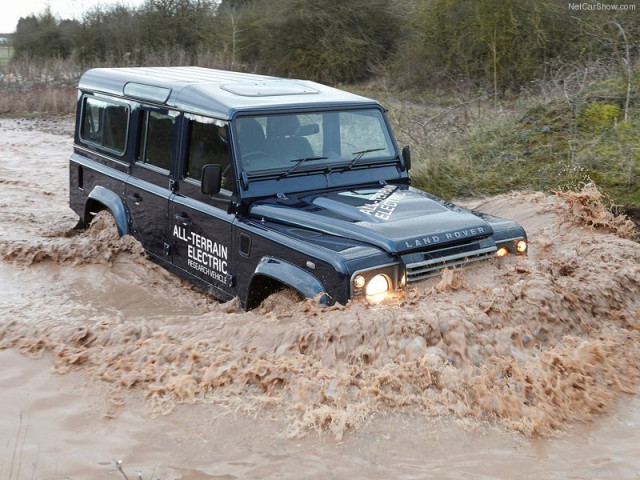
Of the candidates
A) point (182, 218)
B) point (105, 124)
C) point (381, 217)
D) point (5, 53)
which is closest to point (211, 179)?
point (182, 218)

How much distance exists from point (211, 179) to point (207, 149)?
1.67 ft

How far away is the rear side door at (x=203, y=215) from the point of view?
5574 millimetres

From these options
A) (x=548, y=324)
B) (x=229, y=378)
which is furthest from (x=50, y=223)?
(x=548, y=324)

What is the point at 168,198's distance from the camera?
20.3 feet

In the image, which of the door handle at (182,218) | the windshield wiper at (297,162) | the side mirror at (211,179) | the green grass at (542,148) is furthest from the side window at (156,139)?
the green grass at (542,148)

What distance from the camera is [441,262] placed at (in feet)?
16.2

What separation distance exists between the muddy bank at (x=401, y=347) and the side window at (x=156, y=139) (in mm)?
1175

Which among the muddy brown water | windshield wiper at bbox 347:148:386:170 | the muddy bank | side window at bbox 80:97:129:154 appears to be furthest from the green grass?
side window at bbox 80:97:129:154

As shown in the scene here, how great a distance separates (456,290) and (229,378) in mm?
1513

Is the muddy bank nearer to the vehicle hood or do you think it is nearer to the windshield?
the vehicle hood

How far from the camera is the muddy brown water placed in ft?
12.7

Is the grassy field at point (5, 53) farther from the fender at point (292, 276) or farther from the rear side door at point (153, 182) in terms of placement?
the fender at point (292, 276)

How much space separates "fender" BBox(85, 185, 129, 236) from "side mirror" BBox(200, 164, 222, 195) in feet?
5.67

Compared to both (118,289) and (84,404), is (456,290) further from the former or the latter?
(118,289)
